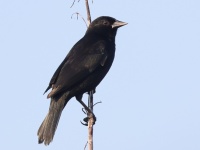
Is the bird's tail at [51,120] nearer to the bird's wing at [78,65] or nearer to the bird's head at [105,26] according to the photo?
the bird's wing at [78,65]

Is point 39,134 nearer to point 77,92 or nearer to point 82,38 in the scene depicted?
point 77,92

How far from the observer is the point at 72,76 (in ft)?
20.6

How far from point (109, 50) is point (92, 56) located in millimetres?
350

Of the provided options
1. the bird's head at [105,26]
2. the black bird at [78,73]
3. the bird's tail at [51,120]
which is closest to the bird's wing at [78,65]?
the black bird at [78,73]

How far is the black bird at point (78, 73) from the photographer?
20.2ft

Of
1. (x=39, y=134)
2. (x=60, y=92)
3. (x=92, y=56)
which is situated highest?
(x=92, y=56)

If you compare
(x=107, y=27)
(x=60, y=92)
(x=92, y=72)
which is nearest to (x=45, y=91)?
(x=60, y=92)

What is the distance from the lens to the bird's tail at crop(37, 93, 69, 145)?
601cm

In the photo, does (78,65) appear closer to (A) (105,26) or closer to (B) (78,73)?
(B) (78,73)

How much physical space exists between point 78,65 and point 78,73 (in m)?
0.12

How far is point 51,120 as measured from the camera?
20.2 ft

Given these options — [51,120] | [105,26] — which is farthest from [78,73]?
[105,26]

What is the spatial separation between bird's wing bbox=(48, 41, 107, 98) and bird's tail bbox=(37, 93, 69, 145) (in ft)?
0.56

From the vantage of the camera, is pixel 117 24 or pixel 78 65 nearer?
pixel 78 65
